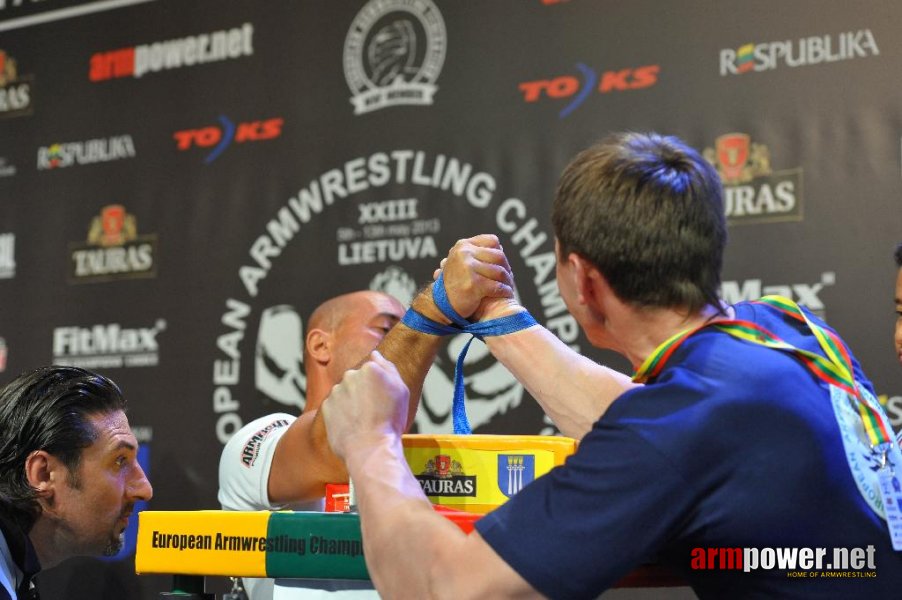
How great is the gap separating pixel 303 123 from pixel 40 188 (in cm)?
111

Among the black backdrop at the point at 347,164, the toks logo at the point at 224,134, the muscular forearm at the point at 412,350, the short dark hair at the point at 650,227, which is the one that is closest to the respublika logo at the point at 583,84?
the black backdrop at the point at 347,164

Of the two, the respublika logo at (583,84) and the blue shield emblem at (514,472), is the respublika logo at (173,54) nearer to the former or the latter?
the respublika logo at (583,84)

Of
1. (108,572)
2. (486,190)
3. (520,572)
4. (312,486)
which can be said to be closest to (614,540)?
(520,572)

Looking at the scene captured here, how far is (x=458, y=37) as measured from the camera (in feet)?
10.3

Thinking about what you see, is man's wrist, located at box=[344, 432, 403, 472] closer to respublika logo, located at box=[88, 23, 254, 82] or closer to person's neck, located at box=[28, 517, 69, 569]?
person's neck, located at box=[28, 517, 69, 569]

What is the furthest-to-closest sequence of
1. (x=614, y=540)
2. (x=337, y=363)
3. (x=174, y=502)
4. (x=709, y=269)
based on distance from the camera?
1. (x=174, y=502)
2. (x=337, y=363)
3. (x=709, y=269)
4. (x=614, y=540)

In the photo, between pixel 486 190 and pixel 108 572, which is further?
pixel 108 572

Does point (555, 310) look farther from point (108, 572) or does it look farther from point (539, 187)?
point (108, 572)

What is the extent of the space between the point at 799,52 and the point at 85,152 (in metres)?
2.43

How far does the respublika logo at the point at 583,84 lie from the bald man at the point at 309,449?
773 millimetres

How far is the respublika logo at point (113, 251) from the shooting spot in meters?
3.59

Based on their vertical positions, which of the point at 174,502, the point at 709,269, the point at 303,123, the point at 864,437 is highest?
the point at 303,123

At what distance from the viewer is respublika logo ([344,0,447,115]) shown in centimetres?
320

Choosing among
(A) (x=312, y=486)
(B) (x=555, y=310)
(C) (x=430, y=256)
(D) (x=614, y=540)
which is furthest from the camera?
(C) (x=430, y=256)
